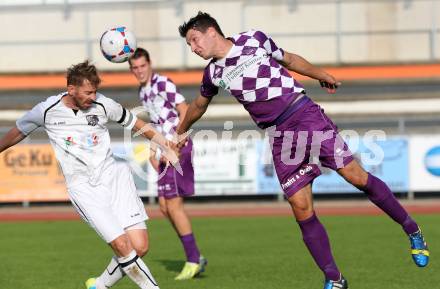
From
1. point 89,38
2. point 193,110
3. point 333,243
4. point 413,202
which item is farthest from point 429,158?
point 193,110

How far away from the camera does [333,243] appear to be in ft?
41.2

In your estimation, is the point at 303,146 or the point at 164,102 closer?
the point at 303,146

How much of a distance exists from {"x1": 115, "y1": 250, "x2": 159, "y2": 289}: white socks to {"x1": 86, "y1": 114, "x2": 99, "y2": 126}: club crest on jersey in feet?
3.81

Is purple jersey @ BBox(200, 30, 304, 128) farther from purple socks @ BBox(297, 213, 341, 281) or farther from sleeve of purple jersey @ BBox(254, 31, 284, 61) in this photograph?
purple socks @ BBox(297, 213, 341, 281)

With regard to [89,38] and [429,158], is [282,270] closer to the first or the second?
[429,158]

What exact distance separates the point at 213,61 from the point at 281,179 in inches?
45.6

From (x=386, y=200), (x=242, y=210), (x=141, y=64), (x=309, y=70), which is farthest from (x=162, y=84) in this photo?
(x=242, y=210)

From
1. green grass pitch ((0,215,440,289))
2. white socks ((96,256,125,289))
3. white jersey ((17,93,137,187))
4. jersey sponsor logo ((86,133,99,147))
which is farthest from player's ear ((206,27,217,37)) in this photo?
green grass pitch ((0,215,440,289))

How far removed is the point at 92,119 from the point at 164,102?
96.3 inches

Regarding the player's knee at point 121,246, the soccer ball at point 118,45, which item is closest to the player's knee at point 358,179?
the player's knee at point 121,246

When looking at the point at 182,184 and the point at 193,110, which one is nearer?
the point at 193,110

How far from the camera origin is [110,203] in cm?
770

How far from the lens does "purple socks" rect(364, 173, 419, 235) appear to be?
7562 mm

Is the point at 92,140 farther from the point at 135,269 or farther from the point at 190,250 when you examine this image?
the point at 190,250
